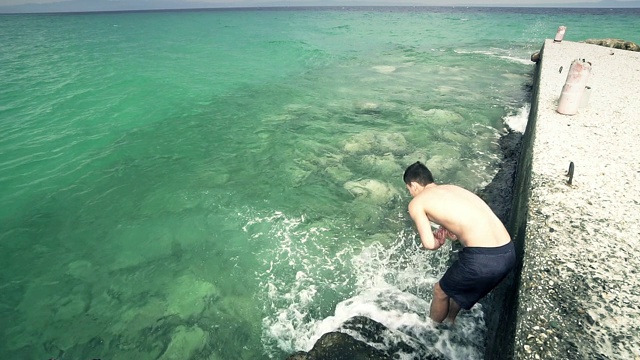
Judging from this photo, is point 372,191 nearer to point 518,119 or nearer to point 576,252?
point 576,252

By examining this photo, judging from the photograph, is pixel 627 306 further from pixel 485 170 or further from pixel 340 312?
pixel 485 170

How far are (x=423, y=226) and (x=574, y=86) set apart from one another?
5381mm

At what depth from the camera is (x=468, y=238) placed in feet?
10.5

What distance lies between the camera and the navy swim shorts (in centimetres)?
312

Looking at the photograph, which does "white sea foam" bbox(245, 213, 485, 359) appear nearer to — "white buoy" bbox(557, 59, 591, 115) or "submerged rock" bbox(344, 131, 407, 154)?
"submerged rock" bbox(344, 131, 407, 154)

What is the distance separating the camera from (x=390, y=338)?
3727 mm

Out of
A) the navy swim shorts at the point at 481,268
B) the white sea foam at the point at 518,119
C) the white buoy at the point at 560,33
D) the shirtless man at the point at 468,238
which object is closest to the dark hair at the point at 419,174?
the shirtless man at the point at 468,238

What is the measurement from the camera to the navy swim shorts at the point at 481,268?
3.12 meters

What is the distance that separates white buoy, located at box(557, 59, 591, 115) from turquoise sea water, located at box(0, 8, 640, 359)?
195cm

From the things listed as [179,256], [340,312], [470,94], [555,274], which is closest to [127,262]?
[179,256]

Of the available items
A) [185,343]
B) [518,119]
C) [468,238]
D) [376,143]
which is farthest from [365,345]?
[518,119]

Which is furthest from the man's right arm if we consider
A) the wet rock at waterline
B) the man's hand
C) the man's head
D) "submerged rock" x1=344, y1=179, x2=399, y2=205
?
"submerged rock" x1=344, y1=179, x2=399, y2=205

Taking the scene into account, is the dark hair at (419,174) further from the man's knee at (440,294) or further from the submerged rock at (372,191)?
the submerged rock at (372,191)

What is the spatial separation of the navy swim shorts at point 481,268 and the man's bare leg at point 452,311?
0.53 metres
